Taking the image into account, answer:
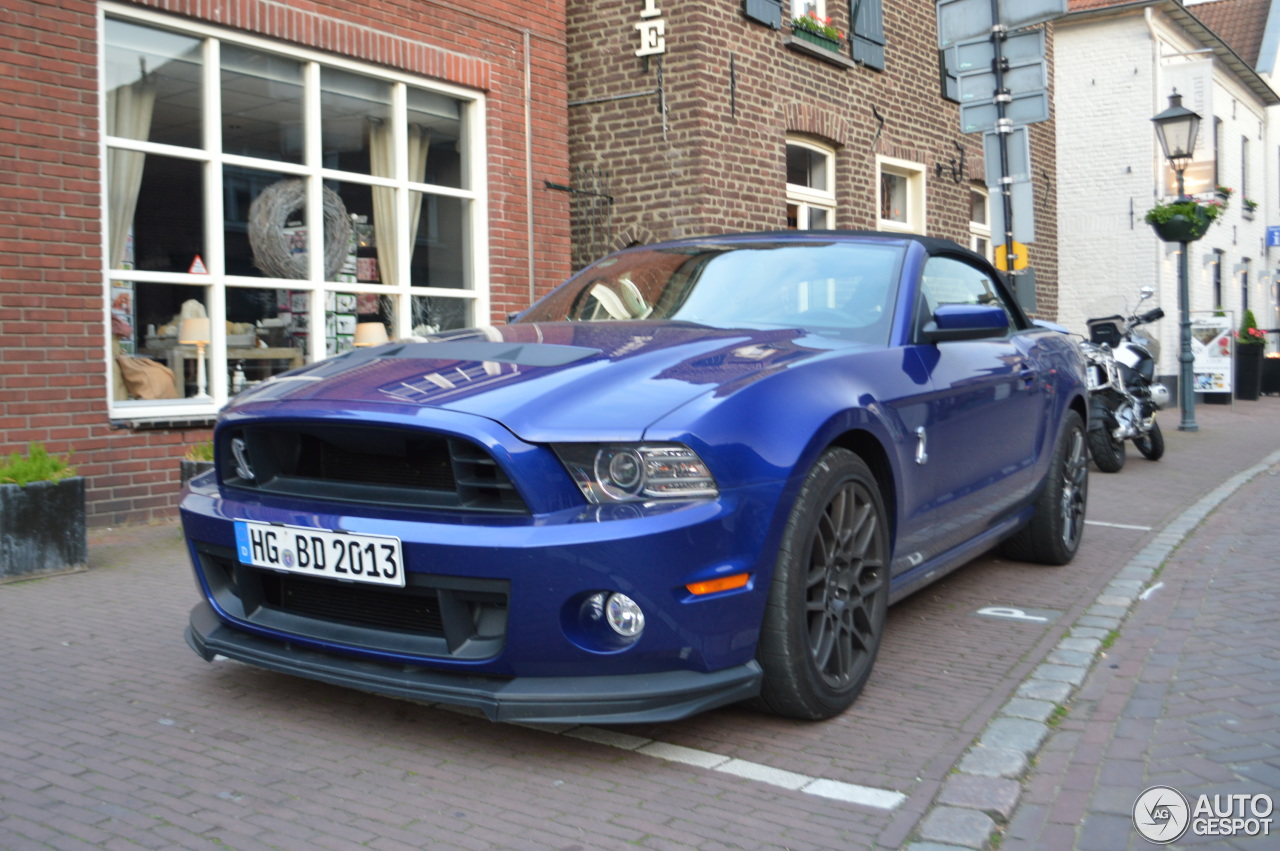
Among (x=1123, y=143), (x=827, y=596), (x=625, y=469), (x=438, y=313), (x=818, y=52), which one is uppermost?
(x=1123, y=143)

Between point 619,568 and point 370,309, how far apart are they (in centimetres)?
641

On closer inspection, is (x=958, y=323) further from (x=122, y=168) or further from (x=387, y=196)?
(x=387, y=196)

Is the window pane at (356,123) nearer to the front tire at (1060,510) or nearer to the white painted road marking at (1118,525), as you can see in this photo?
the front tire at (1060,510)

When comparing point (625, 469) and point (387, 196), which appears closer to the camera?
point (625, 469)

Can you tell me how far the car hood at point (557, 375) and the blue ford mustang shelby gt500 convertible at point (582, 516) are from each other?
0.04 ft

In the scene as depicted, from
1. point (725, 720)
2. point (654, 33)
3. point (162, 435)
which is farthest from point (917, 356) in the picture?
point (654, 33)

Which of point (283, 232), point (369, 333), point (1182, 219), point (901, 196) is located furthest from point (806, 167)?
point (283, 232)

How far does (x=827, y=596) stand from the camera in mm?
3404

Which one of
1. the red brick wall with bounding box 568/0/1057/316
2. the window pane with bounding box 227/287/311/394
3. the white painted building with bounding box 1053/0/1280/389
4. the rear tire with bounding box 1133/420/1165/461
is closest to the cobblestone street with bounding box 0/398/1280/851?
the window pane with bounding box 227/287/311/394

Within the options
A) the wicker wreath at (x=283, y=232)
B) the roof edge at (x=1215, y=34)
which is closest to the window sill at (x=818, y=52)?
the wicker wreath at (x=283, y=232)

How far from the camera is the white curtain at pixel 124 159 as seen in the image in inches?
274

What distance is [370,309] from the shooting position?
8805 mm

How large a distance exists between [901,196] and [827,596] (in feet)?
41.4

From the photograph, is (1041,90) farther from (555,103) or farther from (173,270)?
(173,270)
